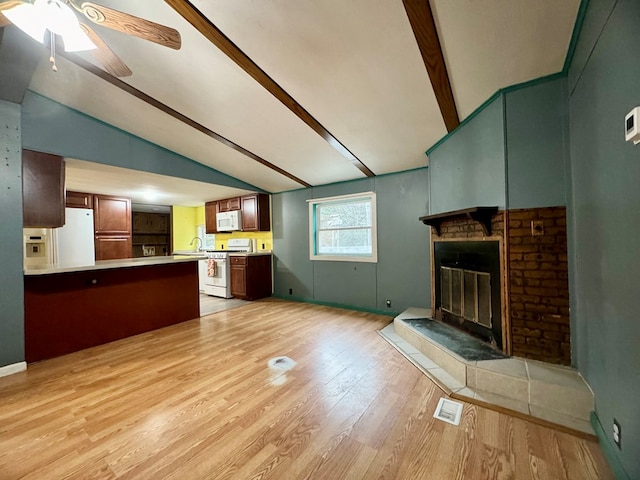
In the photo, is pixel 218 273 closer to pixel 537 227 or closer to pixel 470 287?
pixel 470 287

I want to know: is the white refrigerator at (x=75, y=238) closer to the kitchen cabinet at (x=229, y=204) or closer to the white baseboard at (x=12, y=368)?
the white baseboard at (x=12, y=368)

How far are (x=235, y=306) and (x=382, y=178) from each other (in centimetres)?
350

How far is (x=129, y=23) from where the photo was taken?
144 cm

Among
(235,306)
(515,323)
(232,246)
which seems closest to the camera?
(515,323)

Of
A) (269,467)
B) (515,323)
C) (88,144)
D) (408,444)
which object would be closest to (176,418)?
(269,467)

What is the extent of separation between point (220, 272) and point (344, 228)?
2888 mm

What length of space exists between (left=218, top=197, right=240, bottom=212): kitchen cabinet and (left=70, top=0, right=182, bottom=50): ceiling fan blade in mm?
4144

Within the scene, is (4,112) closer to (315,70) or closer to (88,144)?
(88,144)

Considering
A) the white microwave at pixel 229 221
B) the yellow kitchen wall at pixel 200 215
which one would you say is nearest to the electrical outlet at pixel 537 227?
the white microwave at pixel 229 221

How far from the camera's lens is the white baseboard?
2365mm

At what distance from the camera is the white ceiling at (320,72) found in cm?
164

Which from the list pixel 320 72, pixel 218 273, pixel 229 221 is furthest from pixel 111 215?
pixel 320 72

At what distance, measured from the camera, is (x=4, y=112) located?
2424 millimetres

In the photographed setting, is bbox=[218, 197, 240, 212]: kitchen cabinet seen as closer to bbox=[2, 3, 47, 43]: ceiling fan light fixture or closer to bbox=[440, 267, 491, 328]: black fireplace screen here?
bbox=[2, 3, 47, 43]: ceiling fan light fixture
